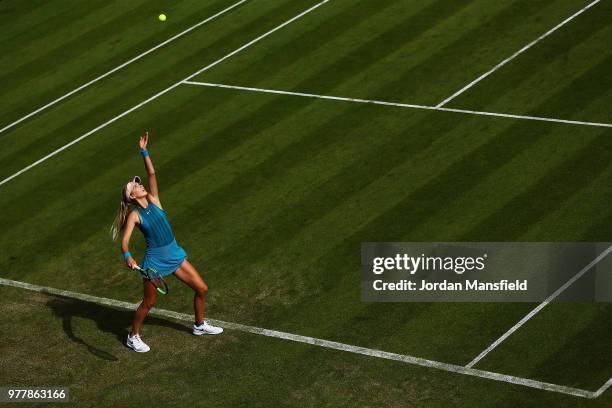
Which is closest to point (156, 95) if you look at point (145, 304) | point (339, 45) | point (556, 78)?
point (339, 45)

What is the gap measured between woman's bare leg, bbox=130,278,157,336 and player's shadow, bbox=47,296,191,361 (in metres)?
0.57

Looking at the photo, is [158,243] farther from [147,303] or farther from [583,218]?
[583,218]

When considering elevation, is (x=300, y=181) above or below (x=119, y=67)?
below

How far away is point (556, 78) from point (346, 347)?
9604 millimetres

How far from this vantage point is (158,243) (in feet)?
50.7

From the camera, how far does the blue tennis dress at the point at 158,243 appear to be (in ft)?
50.4

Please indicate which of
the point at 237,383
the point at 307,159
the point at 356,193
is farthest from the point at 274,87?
the point at 237,383

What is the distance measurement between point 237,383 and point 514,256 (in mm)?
4865

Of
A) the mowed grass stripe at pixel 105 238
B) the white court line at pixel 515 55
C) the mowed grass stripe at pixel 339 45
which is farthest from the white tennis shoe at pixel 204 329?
the mowed grass stripe at pixel 339 45

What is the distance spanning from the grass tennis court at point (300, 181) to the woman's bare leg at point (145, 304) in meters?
0.48

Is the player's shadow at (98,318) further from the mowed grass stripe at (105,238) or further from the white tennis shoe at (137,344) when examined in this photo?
the mowed grass stripe at (105,238)

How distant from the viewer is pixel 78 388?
15102mm

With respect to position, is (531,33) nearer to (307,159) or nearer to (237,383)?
(307,159)

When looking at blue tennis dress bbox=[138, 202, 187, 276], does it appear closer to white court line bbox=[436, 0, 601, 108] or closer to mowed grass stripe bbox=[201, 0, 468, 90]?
white court line bbox=[436, 0, 601, 108]
